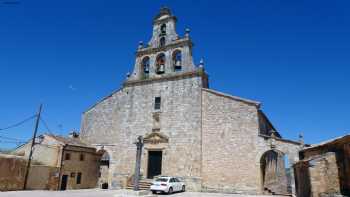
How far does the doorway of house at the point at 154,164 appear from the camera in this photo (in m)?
20.9

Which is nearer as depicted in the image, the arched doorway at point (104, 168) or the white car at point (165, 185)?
the white car at point (165, 185)

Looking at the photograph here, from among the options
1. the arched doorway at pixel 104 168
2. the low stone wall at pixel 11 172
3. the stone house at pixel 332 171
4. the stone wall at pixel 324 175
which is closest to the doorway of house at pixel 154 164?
the arched doorway at pixel 104 168

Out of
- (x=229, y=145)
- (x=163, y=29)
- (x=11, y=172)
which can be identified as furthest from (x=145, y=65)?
(x=11, y=172)

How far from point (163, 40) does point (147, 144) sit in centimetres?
940

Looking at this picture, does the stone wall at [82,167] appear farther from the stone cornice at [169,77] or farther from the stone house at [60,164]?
the stone cornice at [169,77]

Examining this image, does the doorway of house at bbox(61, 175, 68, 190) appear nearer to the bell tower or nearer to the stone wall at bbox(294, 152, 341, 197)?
the bell tower

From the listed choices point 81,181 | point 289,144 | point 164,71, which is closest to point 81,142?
point 81,181

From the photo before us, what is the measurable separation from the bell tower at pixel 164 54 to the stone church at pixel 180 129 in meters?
0.08

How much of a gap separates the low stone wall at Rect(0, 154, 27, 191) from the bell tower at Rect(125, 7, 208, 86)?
1074cm

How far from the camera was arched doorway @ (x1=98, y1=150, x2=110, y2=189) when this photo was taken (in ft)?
76.8

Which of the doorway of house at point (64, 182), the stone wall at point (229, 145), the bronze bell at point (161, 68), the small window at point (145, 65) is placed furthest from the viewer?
the small window at point (145, 65)

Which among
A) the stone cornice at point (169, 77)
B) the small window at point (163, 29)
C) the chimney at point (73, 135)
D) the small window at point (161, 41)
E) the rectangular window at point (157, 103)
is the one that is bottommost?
the chimney at point (73, 135)

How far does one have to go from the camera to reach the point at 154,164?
21.2 metres

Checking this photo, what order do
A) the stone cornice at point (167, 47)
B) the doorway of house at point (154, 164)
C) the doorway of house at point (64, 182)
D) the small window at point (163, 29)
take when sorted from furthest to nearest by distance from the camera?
the small window at point (163, 29), the stone cornice at point (167, 47), the doorway of house at point (154, 164), the doorway of house at point (64, 182)
